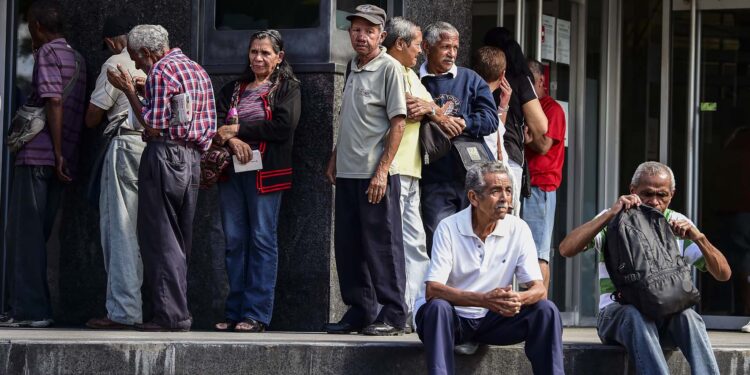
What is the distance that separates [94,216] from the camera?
399 inches

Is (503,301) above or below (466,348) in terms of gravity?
above

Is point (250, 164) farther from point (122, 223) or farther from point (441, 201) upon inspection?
point (441, 201)

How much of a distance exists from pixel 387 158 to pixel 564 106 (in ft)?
10.5

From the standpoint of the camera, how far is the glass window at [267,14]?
9.61 metres

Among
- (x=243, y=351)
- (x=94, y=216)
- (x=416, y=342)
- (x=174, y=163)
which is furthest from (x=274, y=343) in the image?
(x=94, y=216)

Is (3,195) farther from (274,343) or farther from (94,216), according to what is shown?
(274,343)

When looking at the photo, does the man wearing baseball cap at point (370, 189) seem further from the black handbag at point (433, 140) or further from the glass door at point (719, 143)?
the glass door at point (719, 143)

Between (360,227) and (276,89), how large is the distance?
1.08 m

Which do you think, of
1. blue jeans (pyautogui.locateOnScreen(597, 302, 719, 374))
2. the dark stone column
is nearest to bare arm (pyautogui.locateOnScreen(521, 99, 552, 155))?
the dark stone column

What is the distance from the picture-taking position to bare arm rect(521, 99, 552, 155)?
31.9ft

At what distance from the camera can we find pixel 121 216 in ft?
30.2

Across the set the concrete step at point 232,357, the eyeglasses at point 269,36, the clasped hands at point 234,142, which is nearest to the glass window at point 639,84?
the eyeglasses at point 269,36

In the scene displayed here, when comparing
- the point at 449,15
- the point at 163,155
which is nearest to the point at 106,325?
the point at 163,155

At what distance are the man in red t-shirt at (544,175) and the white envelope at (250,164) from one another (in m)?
2.01
